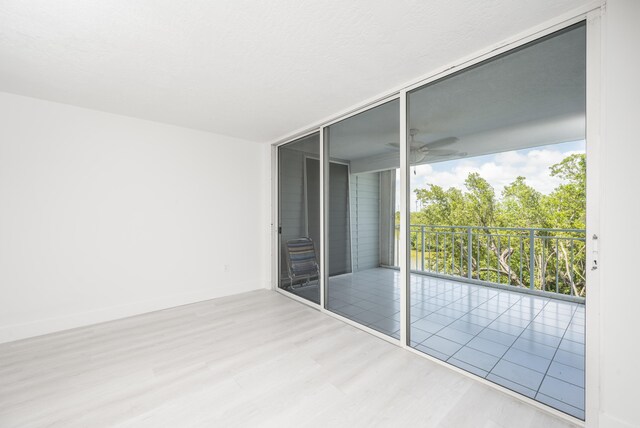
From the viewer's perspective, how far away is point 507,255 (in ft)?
15.3

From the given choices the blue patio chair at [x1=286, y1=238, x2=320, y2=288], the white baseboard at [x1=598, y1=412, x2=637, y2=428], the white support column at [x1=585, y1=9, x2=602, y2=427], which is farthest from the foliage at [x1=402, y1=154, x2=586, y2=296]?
the white baseboard at [x1=598, y1=412, x2=637, y2=428]

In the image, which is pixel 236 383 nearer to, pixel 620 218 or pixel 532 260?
pixel 620 218

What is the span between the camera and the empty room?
61.1 inches

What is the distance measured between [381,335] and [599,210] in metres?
1.98

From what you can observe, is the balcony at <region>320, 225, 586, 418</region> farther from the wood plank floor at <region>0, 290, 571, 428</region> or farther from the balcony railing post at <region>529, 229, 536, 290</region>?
A: the wood plank floor at <region>0, 290, 571, 428</region>

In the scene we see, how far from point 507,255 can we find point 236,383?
4.75 m

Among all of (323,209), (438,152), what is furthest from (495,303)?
(323,209)

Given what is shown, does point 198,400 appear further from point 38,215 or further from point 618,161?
point 618,161

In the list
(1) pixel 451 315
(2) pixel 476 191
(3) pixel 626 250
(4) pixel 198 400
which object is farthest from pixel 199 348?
(2) pixel 476 191

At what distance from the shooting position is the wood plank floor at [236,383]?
1654 millimetres

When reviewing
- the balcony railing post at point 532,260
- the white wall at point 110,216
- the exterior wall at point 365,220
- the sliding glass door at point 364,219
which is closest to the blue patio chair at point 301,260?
the sliding glass door at point 364,219

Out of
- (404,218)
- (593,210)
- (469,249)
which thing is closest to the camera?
(593,210)

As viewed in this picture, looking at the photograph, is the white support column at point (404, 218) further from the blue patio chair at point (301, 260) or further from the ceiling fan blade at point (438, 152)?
the blue patio chair at point (301, 260)

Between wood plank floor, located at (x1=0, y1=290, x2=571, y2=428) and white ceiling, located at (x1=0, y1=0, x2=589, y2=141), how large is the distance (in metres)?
2.45
